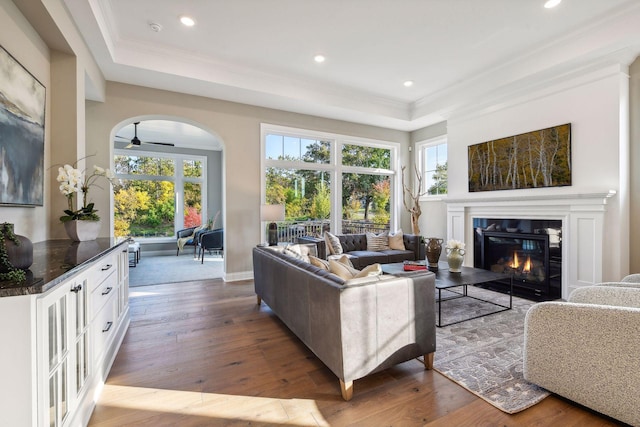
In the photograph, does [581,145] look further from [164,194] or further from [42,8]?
[164,194]

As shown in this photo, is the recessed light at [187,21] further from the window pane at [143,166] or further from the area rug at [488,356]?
the window pane at [143,166]

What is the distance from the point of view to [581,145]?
12.5ft

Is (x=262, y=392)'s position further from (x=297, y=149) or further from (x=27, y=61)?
(x=297, y=149)

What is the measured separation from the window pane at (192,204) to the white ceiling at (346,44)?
172 inches

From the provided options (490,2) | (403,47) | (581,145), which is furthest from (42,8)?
(581,145)

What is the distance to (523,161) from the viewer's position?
14.4ft

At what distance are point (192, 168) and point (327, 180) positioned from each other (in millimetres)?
4506

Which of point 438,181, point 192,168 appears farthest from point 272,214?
point 192,168

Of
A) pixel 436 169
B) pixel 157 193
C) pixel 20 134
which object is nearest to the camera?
pixel 20 134

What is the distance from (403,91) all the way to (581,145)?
273cm

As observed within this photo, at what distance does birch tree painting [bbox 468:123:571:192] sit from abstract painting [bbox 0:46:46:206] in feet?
18.4

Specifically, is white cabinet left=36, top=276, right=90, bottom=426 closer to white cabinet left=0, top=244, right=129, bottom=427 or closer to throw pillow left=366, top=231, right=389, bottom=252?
white cabinet left=0, top=244, right=129, bottom=427

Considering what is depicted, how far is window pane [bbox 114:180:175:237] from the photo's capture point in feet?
25.0

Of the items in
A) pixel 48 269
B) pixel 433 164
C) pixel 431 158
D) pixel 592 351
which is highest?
pixel 431 158
